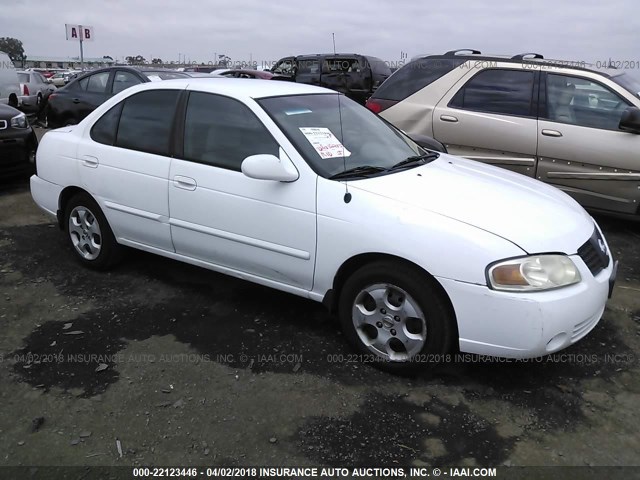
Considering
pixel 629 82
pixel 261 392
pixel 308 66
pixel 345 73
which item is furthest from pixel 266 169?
pixel 308 66

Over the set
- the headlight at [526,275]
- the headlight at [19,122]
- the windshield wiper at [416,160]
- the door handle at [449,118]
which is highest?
the door handle at [449,118]

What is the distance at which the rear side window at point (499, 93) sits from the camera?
579cm

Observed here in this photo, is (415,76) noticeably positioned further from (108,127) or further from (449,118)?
(108,127)

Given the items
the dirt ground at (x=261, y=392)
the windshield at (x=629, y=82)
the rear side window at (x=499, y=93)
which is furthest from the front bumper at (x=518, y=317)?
the windshield at (x=629, y=82)

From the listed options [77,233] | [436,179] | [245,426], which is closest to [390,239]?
[436,179]

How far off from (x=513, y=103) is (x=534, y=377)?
11.8ft

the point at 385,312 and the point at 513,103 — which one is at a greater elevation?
the point at 513,103

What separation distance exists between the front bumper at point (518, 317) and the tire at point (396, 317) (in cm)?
10

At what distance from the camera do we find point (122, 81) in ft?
29.6

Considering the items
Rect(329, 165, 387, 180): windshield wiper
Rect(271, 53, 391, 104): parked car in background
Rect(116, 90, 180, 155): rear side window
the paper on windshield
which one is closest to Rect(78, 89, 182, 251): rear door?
Rect(116, 90, 180, 155): rear side window

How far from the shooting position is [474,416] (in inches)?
109

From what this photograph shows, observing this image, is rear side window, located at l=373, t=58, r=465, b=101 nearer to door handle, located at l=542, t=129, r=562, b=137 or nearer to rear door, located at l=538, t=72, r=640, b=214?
rear door, located at l=538, t=72, r=640, b=214

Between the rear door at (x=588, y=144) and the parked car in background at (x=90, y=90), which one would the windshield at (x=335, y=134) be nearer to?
the rear door at (x=588, y=144)

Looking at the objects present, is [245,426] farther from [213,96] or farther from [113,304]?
[213,96]
